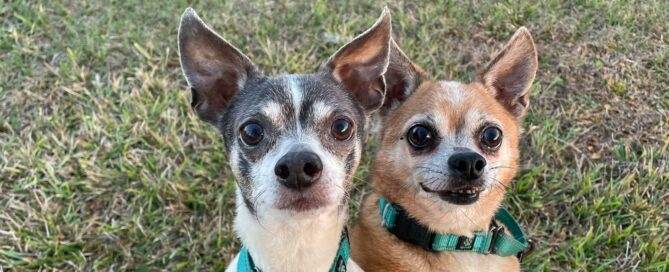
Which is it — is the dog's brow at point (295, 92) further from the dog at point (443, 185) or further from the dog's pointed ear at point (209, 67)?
the dog at point (443, 185)

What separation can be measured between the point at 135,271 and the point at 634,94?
14.5 feet

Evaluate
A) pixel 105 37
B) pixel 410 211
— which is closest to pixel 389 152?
pixel 410 211

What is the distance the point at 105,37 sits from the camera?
568 centimetres

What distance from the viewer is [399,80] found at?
383 centimetres

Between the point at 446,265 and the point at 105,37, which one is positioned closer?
the point at 446,265

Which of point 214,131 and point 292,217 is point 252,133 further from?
point 214,131

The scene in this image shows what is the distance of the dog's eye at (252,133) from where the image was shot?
2.99 metres

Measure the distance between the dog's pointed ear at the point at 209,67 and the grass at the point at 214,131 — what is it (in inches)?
51.7

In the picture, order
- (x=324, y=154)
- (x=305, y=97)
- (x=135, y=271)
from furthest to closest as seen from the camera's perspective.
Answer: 1. (x=135, y=271)
2. (x=305, y=97)
3. (x=324, y=154)

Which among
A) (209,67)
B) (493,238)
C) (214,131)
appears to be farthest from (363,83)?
(214,131)

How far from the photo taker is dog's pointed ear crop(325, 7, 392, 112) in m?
3.18

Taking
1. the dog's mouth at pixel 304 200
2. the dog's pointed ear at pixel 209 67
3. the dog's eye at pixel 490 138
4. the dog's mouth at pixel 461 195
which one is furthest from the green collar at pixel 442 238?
the dog's pointed ear at pixel 209 67

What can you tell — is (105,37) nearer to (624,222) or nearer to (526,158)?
(526,158)

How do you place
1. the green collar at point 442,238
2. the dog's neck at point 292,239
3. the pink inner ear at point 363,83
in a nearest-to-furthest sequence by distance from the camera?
the dog's neck at point 292,239 < the green collar at point 442,238 < the pink inner ear at point 363,83
